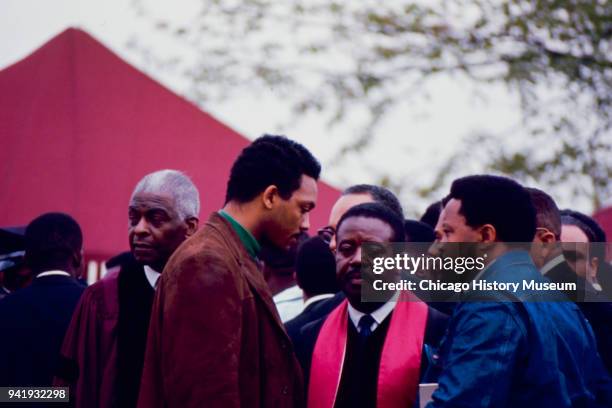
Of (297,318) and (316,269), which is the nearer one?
(297,318)

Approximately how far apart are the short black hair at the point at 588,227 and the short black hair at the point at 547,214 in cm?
45

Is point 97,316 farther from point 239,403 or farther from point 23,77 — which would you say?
point 23,77

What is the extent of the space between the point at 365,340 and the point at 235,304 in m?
1.01

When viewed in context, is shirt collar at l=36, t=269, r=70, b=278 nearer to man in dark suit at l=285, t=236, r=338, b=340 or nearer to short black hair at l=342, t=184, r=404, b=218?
man in dark suit at l=285, t=236, r=338, b=340

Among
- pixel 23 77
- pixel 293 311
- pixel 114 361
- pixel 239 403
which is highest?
pixel 23 77

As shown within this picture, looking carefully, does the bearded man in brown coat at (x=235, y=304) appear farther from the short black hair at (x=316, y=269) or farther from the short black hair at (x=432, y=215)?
the short black hair at (x=432, y=215)

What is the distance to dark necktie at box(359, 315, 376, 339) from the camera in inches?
171

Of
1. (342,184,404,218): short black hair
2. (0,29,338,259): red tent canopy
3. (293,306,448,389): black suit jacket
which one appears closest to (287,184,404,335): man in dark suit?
(342,184,404,218): short black hair

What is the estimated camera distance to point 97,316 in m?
4.67

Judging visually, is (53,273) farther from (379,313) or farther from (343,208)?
(379,313)

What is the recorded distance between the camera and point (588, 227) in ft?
18.4

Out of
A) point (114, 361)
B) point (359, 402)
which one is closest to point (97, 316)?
point (114, 361)

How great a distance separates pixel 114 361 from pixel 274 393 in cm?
116

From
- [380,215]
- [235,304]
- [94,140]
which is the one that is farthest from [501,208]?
[94,140]
